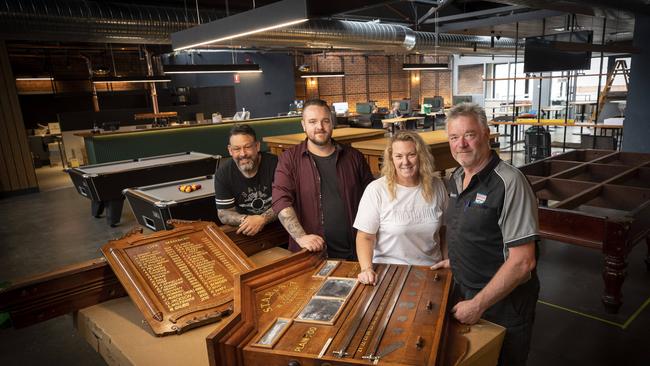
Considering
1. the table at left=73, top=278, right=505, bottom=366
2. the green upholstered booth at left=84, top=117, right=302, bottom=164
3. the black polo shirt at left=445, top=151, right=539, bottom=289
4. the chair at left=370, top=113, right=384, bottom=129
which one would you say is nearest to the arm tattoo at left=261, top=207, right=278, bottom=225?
the table at left=73, top=278, right=505, bottom=366

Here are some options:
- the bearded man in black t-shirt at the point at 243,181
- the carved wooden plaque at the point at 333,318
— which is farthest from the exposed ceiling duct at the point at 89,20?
the carved wooden plaque at the point at 333,318

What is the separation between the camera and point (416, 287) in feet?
4.64

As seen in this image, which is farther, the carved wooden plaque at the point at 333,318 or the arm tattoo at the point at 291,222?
the arm tattoo at the point at 291,222

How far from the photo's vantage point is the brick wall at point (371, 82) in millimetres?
17188

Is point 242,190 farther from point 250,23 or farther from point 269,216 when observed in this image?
point 250,23

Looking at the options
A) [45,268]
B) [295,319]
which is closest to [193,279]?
[295,319]

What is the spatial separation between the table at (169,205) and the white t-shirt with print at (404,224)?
7.71 ft

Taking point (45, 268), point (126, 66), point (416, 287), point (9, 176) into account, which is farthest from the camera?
point (126, 66)

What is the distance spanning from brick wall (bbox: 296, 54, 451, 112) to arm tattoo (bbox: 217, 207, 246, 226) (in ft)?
48.6

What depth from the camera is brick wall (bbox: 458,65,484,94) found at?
65.5 feet

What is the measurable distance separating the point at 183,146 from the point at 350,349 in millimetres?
9839

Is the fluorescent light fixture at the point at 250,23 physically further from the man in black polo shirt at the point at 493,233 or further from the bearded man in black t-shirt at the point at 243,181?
the man in black polo shirt at the point at 493,233

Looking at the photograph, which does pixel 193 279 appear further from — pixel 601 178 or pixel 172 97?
pixel 172 97

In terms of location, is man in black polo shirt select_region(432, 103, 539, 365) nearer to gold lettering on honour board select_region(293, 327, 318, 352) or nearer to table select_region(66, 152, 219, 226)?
gold lettering on honour board select_region(293, 327, 318, 352)
